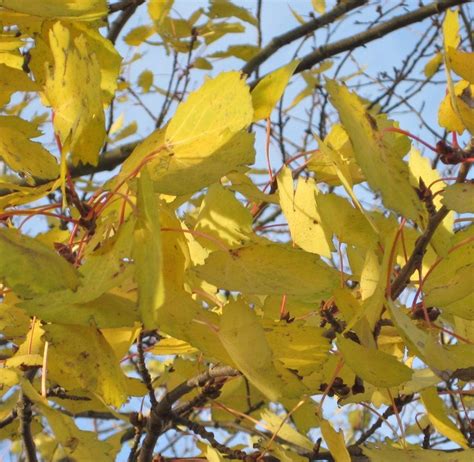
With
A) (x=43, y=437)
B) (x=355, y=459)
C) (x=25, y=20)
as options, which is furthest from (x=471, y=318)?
(x=43, y=437)

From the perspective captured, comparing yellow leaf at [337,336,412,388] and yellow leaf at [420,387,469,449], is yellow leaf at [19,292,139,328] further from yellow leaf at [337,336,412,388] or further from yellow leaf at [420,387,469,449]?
yellow leaf at [420,387,469,449]

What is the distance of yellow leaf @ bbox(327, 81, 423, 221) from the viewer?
0.55 metres

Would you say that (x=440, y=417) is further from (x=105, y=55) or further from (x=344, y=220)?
(x=105, y=55)

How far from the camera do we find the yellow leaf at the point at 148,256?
46cm

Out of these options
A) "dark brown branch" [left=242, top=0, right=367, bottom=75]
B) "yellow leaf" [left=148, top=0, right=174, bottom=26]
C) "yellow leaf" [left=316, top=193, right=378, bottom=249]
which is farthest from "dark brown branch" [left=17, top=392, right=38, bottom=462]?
"dark brown branch" [left=242, top=0, right=367, bottom=75]

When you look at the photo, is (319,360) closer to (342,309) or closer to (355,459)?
(342,309)

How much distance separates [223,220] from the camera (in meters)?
0.72

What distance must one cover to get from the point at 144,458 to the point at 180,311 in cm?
35

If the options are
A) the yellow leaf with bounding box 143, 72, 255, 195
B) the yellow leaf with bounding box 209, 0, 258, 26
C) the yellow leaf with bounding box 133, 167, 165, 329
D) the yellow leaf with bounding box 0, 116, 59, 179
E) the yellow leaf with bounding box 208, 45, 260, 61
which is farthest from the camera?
the yellow leaf with bounding box 208, 45, 260, 61

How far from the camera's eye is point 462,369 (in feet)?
1.98

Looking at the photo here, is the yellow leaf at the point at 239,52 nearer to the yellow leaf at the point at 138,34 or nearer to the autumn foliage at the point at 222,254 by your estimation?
the yellow leaf at the point at 138,34

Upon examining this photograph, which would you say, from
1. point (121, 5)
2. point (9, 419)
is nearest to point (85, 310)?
point (9, 419)

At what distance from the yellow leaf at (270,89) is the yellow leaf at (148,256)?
24 cm

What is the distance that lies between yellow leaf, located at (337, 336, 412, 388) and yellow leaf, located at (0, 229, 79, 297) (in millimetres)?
211
